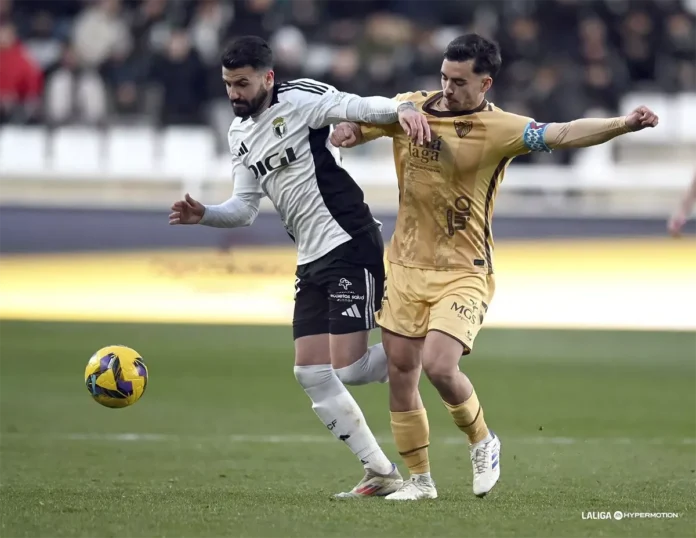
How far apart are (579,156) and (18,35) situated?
853 cm

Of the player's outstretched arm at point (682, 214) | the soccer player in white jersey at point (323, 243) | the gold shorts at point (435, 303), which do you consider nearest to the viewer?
the gold shorts at point (435, 303)

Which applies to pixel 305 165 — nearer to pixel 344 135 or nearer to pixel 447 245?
pixel 344 135

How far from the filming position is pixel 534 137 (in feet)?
19.6

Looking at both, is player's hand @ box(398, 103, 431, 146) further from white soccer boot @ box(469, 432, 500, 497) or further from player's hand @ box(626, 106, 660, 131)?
white soccer boot @ box(469, 432, 500, 497)

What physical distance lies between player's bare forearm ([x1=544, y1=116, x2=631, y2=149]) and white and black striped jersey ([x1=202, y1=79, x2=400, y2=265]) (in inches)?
43.7

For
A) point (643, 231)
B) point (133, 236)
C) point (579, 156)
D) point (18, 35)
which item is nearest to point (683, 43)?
point (579, 156)

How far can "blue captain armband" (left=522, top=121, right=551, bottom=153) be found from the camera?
19.5 ft

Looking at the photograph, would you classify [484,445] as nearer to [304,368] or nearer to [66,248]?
[304,368]

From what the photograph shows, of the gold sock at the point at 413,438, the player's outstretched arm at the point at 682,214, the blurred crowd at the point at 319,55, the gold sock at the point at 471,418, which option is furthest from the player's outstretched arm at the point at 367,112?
the blurred crowd at the point at 319,55

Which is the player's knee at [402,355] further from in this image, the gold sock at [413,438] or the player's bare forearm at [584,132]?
the player's bare forearm at [584,132]

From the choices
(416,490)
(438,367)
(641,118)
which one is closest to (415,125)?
(641,118)

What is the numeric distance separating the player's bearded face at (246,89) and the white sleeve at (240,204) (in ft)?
1.37

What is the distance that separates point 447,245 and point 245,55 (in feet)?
4.28

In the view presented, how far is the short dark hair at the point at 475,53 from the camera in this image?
5.99 metres
